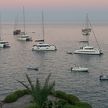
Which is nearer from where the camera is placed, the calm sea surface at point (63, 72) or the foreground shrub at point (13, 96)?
the foreground shrub at point (13, 96)

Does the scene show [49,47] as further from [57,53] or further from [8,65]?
[8,65]

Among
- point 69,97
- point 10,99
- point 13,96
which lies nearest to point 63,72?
point 69,97

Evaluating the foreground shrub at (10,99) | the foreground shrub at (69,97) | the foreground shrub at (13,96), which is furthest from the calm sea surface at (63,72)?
the foreground shrub at (10,99)

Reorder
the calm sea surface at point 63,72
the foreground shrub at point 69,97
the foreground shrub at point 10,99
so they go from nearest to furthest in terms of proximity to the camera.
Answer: the foreground shrub at point 69,97 < the foreground shrub at point 10,99 < the calm sea surface at point 63,72

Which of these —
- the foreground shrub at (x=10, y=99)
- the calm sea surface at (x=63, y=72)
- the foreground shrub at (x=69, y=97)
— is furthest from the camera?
the calm sea surface at (x=63, y=72)

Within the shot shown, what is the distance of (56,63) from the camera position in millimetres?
92625

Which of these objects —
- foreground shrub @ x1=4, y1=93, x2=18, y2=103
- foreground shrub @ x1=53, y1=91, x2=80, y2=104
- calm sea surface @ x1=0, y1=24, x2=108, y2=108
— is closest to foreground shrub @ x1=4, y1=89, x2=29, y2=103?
foreground shrub @ x1=4, y1=93, x2=18, y2=103

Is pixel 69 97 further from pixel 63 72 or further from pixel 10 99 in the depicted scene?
pixel 63 72

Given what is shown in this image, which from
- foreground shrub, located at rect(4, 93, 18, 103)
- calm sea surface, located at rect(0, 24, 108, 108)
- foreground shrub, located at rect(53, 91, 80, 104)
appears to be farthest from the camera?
calm sea surface, located at rect(0, 24, 108, 108)

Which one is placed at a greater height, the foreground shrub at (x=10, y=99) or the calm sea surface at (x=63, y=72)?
the foreground shrub at (x=10, y=99)

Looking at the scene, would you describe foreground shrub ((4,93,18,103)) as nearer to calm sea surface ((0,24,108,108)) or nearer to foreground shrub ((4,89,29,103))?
foreground shrub ((4,89,29,103))

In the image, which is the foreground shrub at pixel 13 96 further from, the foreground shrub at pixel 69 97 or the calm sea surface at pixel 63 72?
the calm sea surface at pixel 63 72

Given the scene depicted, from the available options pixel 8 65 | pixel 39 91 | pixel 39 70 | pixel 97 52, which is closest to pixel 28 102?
pixel 39 91

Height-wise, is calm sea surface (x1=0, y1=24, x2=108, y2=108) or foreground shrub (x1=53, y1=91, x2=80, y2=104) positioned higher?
foreground shrub (x1=53, y1=91, x2=80, y2=104)
